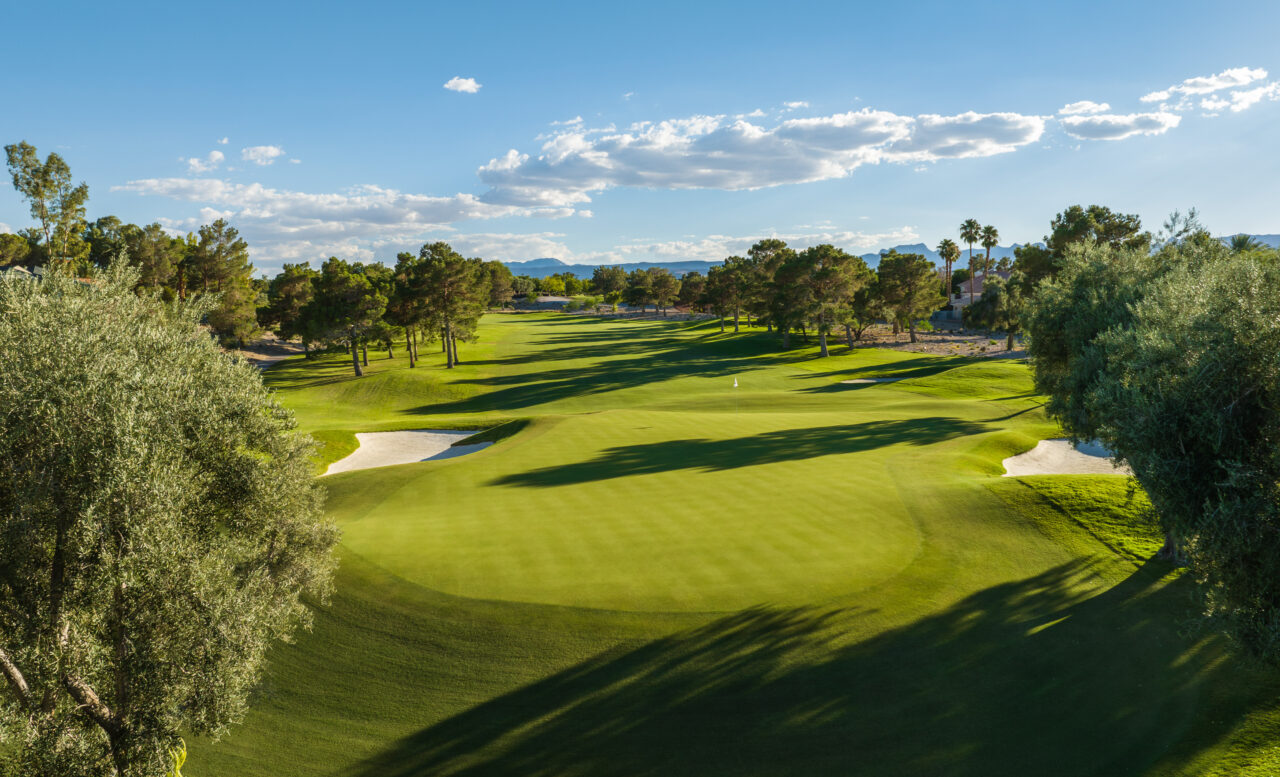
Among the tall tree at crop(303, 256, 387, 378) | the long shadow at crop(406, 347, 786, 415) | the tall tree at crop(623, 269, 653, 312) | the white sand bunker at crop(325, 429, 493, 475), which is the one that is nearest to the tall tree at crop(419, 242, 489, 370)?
the tall tree at crop(303, 256, 387, 378)

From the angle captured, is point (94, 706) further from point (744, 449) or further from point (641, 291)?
point (641, 291)

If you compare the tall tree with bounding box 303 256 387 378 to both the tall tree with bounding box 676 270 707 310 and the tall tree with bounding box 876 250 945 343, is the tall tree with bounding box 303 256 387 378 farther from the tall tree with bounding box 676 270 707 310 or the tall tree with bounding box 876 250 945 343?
the tall tree with bounding box 676 270 707 310

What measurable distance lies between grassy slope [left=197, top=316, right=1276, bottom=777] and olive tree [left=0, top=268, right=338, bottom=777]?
281cm

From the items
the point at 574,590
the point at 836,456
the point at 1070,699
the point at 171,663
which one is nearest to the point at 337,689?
the point at 171,663

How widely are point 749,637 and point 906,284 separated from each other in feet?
278

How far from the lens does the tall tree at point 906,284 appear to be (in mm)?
87625

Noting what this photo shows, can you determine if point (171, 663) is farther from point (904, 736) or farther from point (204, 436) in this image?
point (904, 736)

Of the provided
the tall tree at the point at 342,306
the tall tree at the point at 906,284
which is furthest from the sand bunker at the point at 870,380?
the tall tree at the point at 342,306

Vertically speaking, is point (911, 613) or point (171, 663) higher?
point (171, 663)

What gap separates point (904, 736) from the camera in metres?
11.8

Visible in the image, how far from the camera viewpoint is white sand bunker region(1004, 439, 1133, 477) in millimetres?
30094

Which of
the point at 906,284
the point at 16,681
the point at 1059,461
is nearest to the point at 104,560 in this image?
the point at 16,681

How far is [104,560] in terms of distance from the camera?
31.2ft

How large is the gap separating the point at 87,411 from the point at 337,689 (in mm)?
7815
